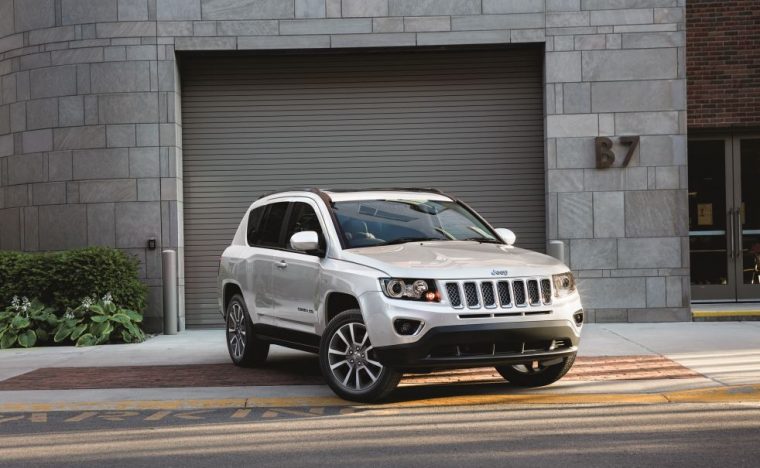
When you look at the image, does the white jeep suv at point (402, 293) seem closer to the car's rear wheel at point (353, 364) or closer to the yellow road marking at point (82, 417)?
the car's rear wheel at point (353, 364)

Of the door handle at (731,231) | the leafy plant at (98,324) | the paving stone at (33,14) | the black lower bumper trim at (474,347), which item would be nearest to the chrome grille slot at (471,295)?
the black lower bumper trim at (474,347)

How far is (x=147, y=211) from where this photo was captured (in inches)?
607

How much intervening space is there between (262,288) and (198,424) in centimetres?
269

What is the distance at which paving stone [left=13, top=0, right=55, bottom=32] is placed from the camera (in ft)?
51.5

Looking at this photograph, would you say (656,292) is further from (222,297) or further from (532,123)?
(222,297)

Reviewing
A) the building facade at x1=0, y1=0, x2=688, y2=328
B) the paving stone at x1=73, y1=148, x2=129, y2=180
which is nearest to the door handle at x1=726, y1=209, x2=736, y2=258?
the building facade at x1=0, y1=0, x2=688, y2=328

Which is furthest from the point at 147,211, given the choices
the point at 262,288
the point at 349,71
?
the point at 262,288

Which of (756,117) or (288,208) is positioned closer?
(288,208)

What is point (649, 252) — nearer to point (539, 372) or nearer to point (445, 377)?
point (445, 377)

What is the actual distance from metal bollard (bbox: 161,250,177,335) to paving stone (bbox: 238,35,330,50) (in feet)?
10.7

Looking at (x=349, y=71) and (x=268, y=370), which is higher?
(x=349, y=71)

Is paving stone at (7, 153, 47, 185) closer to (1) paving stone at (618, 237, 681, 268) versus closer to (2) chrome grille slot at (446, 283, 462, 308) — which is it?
(1) paving stone at (618, 237, 681, 268)

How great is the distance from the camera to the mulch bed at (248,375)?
A: 962 cm

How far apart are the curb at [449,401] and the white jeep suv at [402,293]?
0.31m
